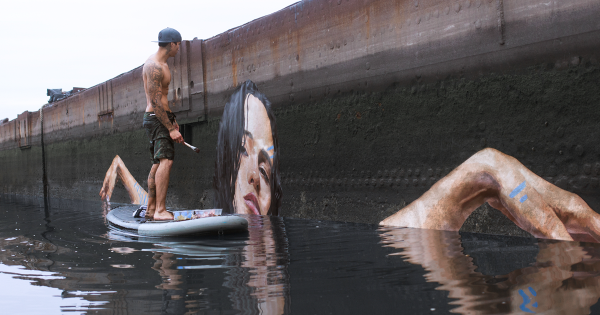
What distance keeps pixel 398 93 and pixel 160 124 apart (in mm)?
2219

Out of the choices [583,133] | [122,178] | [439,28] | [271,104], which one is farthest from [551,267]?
[122,178]

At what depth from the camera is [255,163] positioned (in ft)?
19.7

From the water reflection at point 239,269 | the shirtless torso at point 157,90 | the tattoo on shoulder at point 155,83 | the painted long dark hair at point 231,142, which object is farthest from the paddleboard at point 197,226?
the painted long dark hair at point 231,142

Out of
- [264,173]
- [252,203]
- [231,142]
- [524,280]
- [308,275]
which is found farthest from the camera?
[231,142]

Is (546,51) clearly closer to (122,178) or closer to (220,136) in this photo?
(220,136)

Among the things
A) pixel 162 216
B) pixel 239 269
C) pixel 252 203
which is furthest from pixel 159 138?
pixel 239 269

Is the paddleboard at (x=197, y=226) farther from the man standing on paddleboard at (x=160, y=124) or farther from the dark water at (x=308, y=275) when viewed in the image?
the man standing on paddleboard at (x=160, y=124)

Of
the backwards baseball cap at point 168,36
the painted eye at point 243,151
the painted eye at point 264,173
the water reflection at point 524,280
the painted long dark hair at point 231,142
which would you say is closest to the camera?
the water reflection at point 524,280

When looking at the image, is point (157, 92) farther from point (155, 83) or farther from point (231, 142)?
point (231, 142)

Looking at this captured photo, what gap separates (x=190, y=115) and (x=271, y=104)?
1988mm

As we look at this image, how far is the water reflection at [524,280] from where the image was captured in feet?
5.70

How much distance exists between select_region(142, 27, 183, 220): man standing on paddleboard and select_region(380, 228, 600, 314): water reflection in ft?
8.04

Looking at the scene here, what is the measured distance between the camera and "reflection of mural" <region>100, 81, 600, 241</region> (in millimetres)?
3252

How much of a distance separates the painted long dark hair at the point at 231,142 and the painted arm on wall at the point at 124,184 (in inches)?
108
